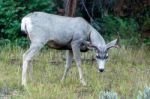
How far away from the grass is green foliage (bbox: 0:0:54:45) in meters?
1.02

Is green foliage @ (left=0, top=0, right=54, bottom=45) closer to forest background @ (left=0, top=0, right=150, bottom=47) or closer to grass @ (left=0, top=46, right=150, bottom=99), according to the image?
forest background @ (left=0, top=0, right=150, bottom=47)

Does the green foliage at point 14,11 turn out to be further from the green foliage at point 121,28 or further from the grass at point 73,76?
the green foliage at point 121,28

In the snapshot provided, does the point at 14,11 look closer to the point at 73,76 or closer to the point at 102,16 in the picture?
the point at 102,16

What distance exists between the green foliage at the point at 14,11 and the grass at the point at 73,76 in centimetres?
102

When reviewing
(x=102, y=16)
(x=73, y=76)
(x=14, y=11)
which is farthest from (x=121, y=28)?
(x=73, y=76)

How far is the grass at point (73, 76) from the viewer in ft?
33.1

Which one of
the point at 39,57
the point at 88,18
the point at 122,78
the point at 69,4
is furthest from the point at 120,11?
the point at 122,78

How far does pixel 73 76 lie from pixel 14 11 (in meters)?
4.36

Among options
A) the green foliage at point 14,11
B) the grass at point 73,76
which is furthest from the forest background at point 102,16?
the grass at point 73,76

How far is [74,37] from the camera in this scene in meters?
11.3

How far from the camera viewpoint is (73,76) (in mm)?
11938

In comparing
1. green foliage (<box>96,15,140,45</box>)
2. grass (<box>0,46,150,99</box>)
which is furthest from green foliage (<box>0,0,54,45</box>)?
green foliage (<box>96,15,140,45</box>)

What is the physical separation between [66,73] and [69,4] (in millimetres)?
4200

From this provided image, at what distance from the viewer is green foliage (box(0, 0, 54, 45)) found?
15.6 meters
